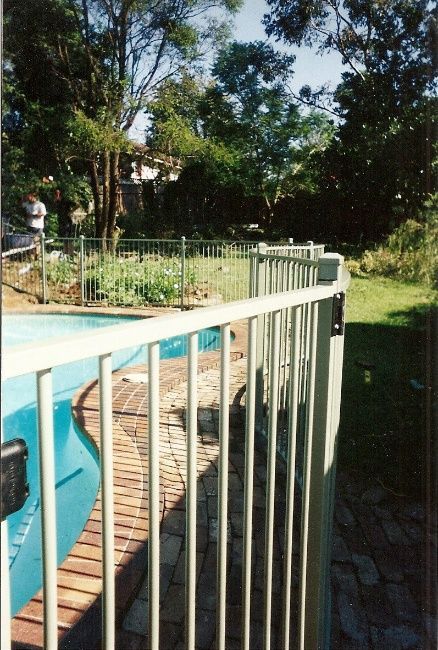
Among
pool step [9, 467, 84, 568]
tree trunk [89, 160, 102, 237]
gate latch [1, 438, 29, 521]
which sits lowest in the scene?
pool step [9, 467, 84, 568]

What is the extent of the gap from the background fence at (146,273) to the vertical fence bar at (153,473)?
785 centimetres

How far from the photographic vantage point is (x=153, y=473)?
2.60 ft

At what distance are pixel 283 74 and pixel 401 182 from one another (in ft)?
7.76

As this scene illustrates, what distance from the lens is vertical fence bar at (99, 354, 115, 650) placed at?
712mm

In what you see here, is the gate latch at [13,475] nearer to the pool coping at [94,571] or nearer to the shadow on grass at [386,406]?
the pool coping at [94,571]

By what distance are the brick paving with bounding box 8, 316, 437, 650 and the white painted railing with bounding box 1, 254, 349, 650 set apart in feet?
0.84

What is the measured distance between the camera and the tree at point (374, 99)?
19.7 ft

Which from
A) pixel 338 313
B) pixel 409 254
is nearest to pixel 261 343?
pixel 338 313

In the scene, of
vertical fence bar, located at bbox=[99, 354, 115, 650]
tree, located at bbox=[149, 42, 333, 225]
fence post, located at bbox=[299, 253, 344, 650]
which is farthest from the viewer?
tree, located at bbox=[149, 42, 333, 225]

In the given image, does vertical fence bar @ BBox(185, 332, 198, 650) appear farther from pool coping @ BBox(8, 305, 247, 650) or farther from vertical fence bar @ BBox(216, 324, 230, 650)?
pool coping @ BBox(8, 305, 247, 650)

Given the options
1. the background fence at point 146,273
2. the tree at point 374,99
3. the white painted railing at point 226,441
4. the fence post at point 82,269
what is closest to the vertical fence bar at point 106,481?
the white painted railing at point 226,441

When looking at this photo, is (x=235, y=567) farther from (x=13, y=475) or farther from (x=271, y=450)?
(x=13, y=475)

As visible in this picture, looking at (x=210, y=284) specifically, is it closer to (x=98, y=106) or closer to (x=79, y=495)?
(x=98, y=106)

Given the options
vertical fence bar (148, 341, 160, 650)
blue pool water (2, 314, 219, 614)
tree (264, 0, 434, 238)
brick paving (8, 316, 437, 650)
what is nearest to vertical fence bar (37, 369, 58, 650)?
vertical fence bar (148, 341, 160, 650)
